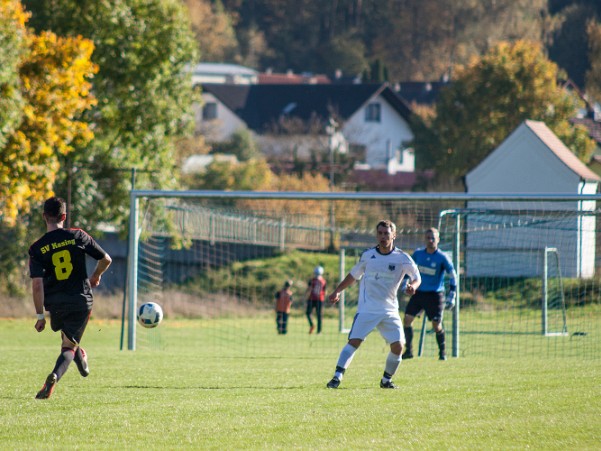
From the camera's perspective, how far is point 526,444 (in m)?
8.39

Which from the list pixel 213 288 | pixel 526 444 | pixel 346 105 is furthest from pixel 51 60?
pixel 346 105

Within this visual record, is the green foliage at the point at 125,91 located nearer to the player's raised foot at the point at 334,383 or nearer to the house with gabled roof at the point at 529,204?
the house with gabled roof at the point at 529,204

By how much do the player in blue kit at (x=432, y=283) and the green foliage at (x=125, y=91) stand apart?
16831mm

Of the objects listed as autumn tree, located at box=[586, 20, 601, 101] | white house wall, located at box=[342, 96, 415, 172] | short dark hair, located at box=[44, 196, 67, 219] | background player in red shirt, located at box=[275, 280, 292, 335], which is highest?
autumn tree, located at box=[586, 20, 601, 101]

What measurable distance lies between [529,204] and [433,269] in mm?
12680

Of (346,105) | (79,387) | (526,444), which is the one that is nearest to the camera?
(526,444)

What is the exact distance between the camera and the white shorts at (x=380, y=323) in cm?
1186

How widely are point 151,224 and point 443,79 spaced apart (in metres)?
69.8

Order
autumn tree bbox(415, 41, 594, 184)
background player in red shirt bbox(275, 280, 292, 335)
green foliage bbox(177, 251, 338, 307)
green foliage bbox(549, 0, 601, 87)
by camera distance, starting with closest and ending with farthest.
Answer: background player in red shirt bbox(275, 280, 292, 335) → green foliage bbox(177, 251, 338, 307) → autumn tree bbox(415, 41, 594, 184) → green foliage bbox(549, 0, 601, 87)

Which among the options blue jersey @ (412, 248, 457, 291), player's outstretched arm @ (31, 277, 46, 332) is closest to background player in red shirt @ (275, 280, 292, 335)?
blue jersey @ (412, 248, 457, 291)

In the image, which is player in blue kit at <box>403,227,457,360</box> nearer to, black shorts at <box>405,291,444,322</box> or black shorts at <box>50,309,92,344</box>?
black shorts at <box>405,291,444,322</box>

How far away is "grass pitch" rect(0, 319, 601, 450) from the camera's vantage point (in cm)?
855

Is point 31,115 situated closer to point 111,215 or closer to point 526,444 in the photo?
point 111,215

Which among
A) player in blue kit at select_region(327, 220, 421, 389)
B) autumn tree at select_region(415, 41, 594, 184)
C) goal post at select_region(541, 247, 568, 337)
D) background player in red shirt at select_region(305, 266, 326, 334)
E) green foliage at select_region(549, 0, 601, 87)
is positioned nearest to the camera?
player in blue kit at select_region(327, 220, 421, 389)
